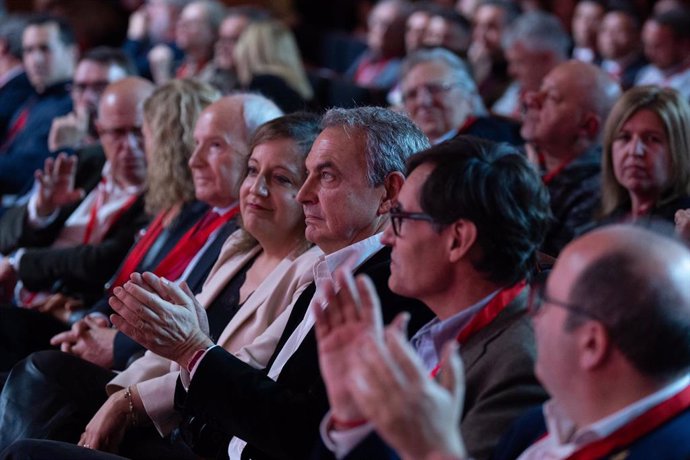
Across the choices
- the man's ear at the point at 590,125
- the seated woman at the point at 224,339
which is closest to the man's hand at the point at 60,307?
the seated woman at the point at 224,339

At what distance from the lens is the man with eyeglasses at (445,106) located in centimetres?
411

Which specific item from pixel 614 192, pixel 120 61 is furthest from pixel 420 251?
pixel 120 61

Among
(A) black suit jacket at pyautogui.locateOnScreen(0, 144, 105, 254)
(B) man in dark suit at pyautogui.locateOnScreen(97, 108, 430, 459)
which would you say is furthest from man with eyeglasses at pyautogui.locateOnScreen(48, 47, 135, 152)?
(B) man in dark suit at pyautogui.locateOnScreen(97, 108, 430, 459)

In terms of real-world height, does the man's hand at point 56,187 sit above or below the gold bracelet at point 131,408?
below

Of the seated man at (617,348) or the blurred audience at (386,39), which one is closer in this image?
the seated man at (617,348)

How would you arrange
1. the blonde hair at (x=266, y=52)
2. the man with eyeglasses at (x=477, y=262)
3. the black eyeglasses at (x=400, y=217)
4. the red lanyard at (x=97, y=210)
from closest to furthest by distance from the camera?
the man with eyeglasses at (x=477, y=262) → the black eyeglasses at (x=400, y=217) → the red lanyard at (x=97, y=210) → the blonde hair at (x=266, y=52)

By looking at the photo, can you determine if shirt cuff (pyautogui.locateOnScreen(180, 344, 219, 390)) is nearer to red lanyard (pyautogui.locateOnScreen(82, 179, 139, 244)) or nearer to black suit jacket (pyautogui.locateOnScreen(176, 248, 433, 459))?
black suit jacket (pyautogui.locateOnScreen(176, 248, 433, 459))

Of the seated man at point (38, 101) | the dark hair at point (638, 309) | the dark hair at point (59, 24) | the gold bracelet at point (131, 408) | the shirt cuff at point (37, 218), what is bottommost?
the seated man at point (38, 101)

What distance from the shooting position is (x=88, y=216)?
408cm

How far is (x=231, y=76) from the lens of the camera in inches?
219

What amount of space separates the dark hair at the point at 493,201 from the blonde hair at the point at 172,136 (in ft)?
5.53

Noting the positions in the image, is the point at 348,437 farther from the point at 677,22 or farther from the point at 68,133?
the point at 677,22

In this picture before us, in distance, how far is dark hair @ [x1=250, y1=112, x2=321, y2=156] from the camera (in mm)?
2611

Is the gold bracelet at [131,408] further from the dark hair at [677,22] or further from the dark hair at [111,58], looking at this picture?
the dark hair at [677,22]
